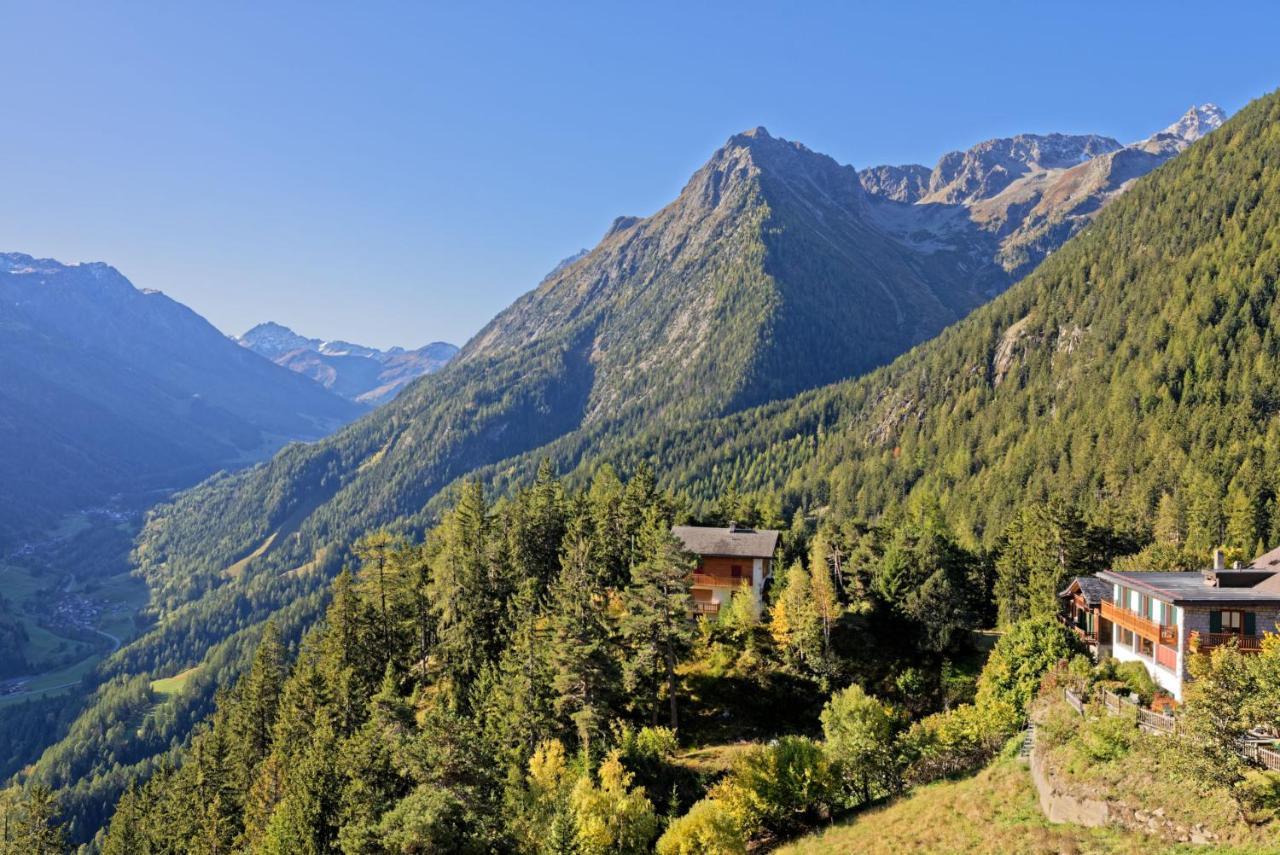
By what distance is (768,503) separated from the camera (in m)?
108

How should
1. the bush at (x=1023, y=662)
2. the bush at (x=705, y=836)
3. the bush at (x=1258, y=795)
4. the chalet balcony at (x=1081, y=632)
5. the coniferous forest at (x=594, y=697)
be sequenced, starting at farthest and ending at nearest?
the chalet balcony at (x=1081, y=632) < the bush at (x=1023, y=662) < the coniferous forest at (x=594, y=697) < the bush at (x=705, y=836) < the bush at (x=1258, y=795)

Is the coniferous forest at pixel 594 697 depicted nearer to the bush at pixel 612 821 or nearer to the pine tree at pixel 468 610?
the bush at pixel 612 821

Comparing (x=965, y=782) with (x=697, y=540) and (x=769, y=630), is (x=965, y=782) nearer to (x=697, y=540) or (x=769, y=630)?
(x=769, y=630)

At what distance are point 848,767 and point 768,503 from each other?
208ft

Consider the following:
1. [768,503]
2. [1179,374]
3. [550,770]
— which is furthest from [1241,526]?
[550,770]

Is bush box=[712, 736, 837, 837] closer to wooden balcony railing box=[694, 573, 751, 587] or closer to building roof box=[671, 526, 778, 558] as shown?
building roof box=[671, 526, 778, 558]

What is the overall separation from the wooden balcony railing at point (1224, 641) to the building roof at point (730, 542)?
36425 mm

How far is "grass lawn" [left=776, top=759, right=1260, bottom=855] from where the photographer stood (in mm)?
31531

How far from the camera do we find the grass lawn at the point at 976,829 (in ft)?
103

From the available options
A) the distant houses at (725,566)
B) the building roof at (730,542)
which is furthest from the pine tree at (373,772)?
the distant houses at (725,566)

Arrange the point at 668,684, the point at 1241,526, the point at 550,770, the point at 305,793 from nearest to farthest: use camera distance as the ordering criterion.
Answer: the point at 550,770 → the point at 305,793 → the point at 668,684 → the point at 1241,526


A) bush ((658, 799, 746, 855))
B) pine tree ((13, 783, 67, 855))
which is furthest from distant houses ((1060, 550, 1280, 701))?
pine tree ((13, 783, 67, 855))

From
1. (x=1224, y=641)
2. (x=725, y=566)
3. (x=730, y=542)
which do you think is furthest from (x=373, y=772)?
(x=1224, y=641)

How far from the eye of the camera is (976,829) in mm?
36500
